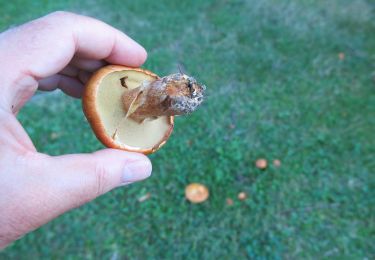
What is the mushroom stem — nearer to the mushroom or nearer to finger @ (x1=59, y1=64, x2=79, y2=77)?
the mushroom

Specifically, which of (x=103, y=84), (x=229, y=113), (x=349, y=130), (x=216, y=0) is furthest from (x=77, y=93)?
(x=216, y=0)

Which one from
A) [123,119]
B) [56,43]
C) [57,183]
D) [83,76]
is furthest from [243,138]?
[57,183]

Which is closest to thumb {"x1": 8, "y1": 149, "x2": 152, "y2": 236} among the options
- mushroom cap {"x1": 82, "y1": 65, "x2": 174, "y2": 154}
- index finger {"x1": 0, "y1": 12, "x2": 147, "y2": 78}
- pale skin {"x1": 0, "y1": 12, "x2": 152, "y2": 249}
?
pale skin {"x1": 0, "y1": 12, "x2": 152, "y2": 249}

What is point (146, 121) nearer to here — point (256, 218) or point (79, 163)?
point (79, 163)

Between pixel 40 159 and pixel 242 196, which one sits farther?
pixel 242 196

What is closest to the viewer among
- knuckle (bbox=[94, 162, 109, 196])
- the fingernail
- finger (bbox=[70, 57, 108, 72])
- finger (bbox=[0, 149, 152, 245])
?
finger (bbox=[0, 149, 152, 245])

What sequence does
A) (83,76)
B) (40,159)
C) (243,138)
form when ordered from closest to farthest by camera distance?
(40,159) → (83,76) → (243,138)

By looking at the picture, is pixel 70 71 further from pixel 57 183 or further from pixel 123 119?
pixel 57 183
